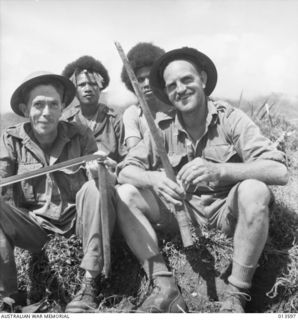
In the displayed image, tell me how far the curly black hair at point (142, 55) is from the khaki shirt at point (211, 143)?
6.40 ft

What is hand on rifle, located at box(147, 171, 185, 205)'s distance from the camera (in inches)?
122

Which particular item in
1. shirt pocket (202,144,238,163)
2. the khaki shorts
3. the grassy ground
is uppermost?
shirt pocket (202,144,238,163)

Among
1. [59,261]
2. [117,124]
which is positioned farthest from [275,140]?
[59,261]

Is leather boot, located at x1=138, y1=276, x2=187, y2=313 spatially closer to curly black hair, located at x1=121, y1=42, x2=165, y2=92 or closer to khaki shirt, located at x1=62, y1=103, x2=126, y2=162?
khaki shirt, located at x1=62, y1=103, x2=126, y2=162

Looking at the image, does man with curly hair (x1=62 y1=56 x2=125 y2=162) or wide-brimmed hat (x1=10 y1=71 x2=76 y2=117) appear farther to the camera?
man with curly hair (x1=62 y1=56 x2=125 y2=162)

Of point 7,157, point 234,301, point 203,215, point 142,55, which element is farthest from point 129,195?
point 142,55

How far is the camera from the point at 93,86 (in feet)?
17.9

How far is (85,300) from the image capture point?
10.1 feet

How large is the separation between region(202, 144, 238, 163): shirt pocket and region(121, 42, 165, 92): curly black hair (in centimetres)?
227

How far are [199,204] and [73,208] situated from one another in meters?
1.09

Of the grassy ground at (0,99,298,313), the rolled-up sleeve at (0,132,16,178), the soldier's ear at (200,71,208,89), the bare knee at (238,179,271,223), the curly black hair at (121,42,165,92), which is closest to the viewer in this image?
the bare knee at (238,179,271,223)

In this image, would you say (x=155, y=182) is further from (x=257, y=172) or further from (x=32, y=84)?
(x=32, y=84)

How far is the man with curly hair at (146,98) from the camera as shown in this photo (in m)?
4.86

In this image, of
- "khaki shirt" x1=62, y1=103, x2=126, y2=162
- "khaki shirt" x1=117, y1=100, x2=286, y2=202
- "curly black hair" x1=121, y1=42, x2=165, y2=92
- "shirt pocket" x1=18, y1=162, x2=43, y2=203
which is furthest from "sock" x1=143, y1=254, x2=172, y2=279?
"curly black hair" x1=121, y1=42, x2=165, y2=92
